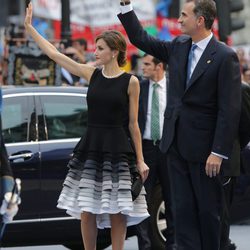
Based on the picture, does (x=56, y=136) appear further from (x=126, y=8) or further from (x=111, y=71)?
(x=126, y=8)

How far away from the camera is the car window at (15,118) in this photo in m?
9.33

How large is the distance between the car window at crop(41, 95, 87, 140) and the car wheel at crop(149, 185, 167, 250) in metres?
0.93

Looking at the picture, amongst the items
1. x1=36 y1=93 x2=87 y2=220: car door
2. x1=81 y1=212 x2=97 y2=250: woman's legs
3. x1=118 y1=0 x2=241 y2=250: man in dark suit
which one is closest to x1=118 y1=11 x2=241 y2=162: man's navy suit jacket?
x1=118 y1=0 x2=241 y2=250: man in dark suit

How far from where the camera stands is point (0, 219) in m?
5.85

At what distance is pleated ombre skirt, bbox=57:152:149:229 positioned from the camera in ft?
26.0

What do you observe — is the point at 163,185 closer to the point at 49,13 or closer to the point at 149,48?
the point at 149,48

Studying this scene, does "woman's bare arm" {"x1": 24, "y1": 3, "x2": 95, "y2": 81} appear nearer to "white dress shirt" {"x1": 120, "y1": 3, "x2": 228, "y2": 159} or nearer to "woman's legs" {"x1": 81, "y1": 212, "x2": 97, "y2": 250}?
"white dress shirt" {"x1": 120, "y1": 3, "x2": 228, "y2": 159}

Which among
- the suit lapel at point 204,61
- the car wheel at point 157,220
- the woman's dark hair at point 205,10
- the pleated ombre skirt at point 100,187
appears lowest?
the car wheel at point 157,220

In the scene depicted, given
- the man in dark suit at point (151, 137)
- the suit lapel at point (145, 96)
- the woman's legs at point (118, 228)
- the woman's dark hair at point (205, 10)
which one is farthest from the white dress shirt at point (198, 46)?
the suit lapel at point (145, 96)

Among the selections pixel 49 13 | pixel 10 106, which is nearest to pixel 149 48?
pixel 10 106

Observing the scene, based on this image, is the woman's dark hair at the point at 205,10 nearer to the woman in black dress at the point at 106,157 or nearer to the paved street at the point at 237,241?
the woman in black dress at the point at 106,157

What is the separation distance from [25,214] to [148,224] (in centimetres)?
120

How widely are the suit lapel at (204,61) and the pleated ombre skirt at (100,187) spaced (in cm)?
93

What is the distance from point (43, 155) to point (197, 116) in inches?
85.7
